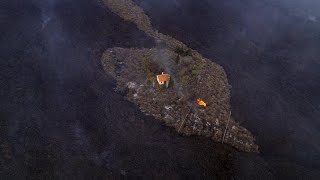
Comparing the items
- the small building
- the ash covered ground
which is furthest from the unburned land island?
the ash covered ground

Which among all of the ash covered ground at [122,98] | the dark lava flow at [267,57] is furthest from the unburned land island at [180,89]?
the dark lava flow at [267,57]

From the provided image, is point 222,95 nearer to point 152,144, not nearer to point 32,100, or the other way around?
point 152,144

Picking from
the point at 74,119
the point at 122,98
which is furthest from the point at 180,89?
the point at 74,119

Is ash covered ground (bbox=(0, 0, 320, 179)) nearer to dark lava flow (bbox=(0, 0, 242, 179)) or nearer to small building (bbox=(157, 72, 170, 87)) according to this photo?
dark lava flow (bbox=(0, 0, 242, 179))

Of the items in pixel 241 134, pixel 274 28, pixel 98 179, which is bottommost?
pixel 98 179

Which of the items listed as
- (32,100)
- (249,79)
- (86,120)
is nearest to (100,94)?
(86,120)

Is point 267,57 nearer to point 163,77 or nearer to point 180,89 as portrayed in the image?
point 180,89
